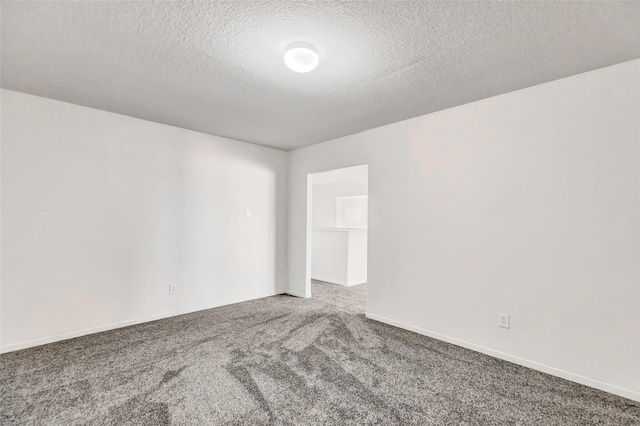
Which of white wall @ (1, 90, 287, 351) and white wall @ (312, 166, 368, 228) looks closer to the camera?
white wall @ (1, 90, 287, 351)

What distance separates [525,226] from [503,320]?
0.85 metres

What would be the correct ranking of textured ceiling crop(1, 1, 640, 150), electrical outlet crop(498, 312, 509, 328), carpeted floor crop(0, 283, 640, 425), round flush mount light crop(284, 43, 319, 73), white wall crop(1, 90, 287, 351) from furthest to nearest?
white wall crop(1, 90, 287, 351) < electrical outlet crop(498, 312, 509, 328) < round flush mount light crop(284, 43, 319, 73) < carpeted floor crop(0, 283, 640, 425) < textured ceiling crop(1, 1, 640, 150)

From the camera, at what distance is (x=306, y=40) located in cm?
190

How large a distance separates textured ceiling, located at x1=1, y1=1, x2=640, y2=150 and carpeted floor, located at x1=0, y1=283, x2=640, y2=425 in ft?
7.63

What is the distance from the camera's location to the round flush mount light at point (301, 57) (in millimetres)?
1923

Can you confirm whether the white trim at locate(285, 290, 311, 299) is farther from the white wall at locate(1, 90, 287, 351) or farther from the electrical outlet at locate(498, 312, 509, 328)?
the electrical outlet at locate(498, 312, 509, 328)

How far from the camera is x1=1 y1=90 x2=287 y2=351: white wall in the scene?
2730 millimetres

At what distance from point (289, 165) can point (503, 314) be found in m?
3.61

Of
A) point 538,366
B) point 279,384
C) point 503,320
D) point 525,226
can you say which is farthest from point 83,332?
point 525,226

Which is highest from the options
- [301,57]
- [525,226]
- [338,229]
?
[301,57]

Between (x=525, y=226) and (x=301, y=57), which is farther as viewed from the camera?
(x=525, y=226)

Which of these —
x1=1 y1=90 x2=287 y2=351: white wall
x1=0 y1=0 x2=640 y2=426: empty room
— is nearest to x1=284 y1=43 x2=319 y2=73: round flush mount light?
x1=0 y1=0 x2=640 y2=426: empty room

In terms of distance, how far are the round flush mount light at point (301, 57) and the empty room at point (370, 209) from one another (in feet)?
0.05

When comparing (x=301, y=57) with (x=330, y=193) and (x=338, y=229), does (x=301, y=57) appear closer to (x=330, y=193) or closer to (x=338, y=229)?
(x=338, y=229)
